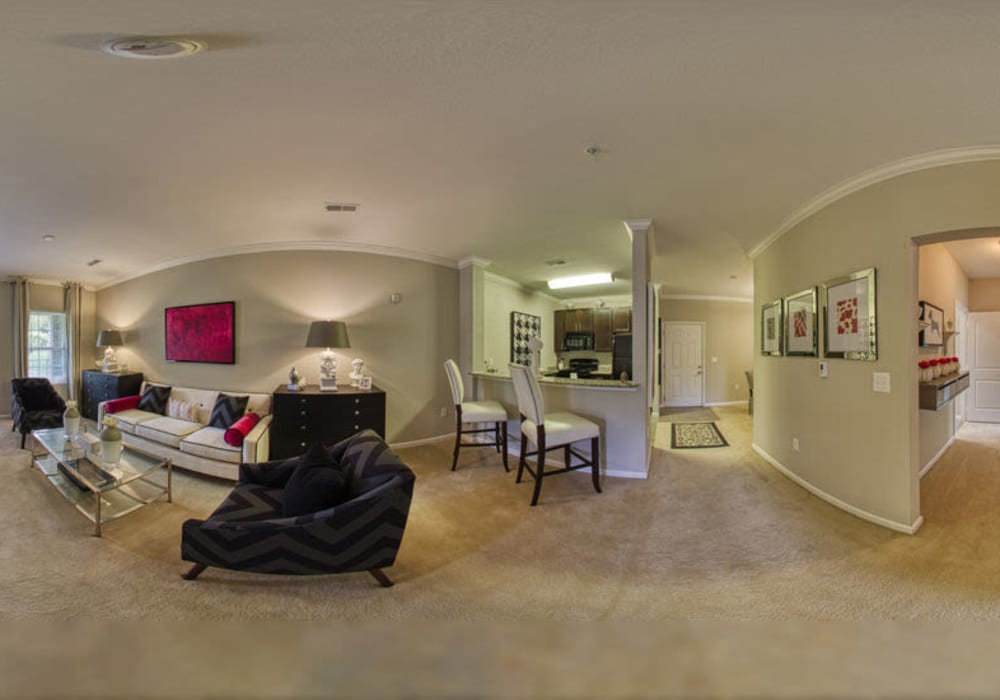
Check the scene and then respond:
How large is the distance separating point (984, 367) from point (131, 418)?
11.1 metres

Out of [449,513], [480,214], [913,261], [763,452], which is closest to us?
[913,261]

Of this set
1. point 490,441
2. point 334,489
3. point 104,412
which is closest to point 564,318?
point 490,441

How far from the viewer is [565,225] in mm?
3598

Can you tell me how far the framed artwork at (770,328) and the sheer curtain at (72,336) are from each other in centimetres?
1009

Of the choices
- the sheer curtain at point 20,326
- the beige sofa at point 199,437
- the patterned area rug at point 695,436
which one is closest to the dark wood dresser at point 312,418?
the beige sofa at point 199,437

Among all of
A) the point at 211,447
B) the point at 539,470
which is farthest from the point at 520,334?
the point at 211,447

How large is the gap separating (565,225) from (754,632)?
11.3 ft

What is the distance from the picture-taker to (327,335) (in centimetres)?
416

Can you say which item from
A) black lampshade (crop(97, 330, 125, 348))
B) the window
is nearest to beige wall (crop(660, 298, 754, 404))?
black lampshade (crop(97, 330, 125, 348))

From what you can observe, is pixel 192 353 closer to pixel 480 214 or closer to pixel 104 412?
pixel 104 412

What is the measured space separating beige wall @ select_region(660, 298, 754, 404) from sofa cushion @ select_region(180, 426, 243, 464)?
7212 mm

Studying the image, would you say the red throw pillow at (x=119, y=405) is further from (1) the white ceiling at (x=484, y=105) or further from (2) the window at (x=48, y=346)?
(2) the window at (x=48, y=346)

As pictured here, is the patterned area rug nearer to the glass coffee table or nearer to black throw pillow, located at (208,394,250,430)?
black throw pillow, located at (208,394,250,430)

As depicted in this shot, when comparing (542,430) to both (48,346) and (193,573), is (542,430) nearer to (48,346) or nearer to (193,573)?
(193,573)
